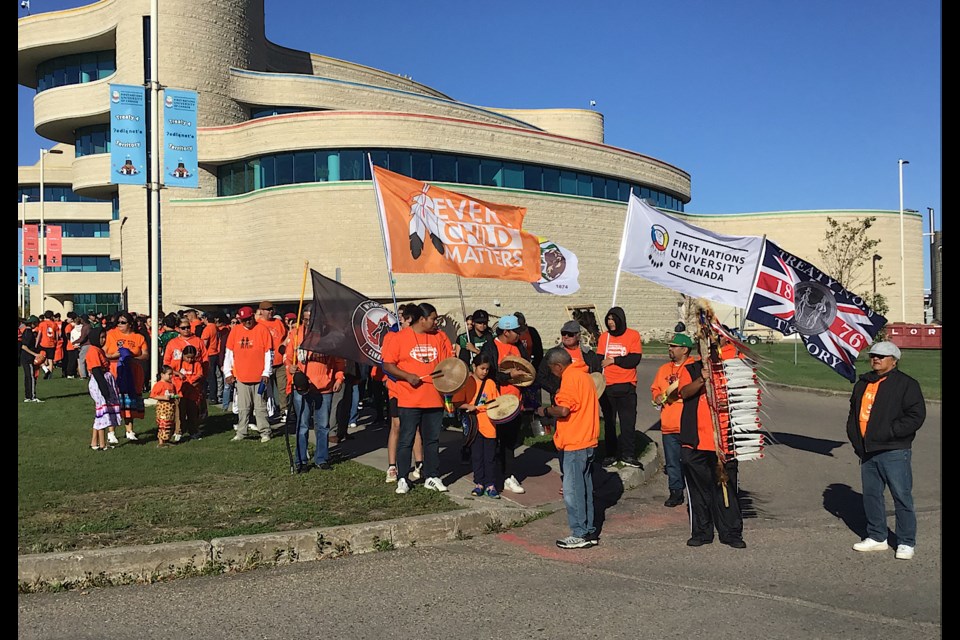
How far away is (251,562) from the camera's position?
6.24 m

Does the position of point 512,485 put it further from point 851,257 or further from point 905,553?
point 851,257

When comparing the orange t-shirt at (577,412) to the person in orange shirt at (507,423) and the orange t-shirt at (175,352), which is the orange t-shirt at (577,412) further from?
the orange t-shirt at (175,352)

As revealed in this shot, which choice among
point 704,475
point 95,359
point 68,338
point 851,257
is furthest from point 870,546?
point 851,257

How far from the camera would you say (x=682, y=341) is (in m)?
7.76

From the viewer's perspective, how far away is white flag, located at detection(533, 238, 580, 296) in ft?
37.9

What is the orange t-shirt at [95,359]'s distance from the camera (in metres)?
11.1

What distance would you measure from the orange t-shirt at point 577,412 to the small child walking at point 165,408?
688cm

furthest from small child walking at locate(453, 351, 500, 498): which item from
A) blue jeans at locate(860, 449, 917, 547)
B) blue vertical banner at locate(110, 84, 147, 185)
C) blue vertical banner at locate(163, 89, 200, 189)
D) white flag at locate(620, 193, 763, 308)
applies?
blue vertical banner at locate(110, 84, 147, 185)

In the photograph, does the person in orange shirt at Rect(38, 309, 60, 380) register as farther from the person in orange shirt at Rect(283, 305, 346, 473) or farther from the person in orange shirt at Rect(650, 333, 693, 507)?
the person in orange shirt at Rect(650, 333, 693, 507)

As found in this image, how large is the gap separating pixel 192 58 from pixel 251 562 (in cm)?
3972

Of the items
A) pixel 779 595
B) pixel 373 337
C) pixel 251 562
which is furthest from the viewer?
pixel 373 337

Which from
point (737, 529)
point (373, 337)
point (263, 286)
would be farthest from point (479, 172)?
point (737, 529)
